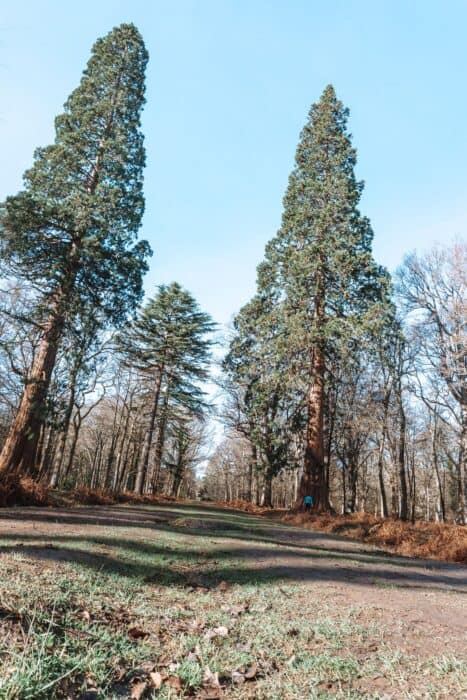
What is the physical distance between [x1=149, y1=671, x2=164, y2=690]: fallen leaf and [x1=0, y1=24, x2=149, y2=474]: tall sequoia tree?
10.2 metres

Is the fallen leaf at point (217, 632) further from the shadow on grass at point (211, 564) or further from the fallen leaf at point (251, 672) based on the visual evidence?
the shadow on grass at point (211, 564)

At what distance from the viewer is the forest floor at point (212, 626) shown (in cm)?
236

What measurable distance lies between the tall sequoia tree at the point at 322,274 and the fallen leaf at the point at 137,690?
13.9 m

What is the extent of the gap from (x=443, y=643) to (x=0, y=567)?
3864 millimetres

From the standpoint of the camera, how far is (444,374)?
1969 cm

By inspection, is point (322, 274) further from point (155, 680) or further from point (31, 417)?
point (155, 680)

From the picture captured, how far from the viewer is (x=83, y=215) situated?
44.0 ft

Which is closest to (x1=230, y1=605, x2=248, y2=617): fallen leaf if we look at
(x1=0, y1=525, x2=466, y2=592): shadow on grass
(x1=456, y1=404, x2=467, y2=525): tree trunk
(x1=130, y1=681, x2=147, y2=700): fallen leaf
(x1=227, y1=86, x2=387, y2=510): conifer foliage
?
(x1=0, y1=525, x2=466, y2=592): shadow on grass

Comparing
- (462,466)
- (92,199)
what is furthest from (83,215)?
(462,466)

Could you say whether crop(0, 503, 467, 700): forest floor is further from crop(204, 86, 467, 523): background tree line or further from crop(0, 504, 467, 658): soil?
crop(204, 86, 467, 523): background tree line

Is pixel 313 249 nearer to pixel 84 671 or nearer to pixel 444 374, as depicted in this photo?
pixel 444 374

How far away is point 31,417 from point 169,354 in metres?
15.3

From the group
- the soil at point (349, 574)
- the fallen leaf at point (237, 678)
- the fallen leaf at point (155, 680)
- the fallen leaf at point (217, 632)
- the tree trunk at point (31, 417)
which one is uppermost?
the tree trunk at point (31, 417)

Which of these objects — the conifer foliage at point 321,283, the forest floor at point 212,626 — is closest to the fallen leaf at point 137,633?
the forest floor at point 212,626
